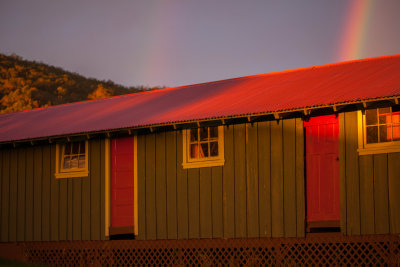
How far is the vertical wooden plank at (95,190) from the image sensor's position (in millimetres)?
16453

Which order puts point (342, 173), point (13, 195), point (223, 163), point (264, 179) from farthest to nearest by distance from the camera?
1. point (13, 195)
2. point (223, 163)
3. point (264, 179)
4. point (342, 173)

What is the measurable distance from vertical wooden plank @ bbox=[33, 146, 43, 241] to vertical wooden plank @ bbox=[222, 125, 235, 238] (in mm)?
5742

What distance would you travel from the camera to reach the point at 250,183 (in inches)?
559

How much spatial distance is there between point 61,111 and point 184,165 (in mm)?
7264

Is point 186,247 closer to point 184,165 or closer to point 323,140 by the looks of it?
point 184,165

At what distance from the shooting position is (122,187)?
16.3 metres

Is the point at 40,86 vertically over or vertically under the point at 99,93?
over

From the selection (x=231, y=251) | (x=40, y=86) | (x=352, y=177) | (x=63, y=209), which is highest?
(x=40, y=86)

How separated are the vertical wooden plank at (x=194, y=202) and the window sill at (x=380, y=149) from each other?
3.99 m

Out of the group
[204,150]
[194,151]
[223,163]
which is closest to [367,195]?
[223,163]

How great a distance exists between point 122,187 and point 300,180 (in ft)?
16.2

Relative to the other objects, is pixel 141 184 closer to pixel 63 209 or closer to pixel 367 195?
pixel 63 209

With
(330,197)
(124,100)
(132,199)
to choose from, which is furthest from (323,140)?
(124,100)

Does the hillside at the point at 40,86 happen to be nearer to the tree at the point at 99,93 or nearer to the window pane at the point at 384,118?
the tree at the point at 99,93
